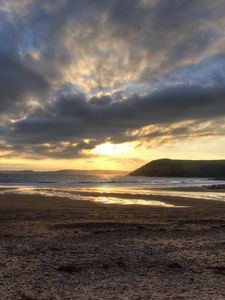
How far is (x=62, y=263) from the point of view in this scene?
8516 millimetres

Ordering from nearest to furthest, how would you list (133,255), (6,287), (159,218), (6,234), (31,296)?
1. (31,296)
2. (6,287)
3. (133,255)
4. (6,234)
5. (159,218)

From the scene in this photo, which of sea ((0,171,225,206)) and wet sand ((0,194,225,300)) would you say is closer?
wet sand ((0,194,225,300))

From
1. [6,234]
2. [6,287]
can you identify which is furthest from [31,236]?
[6,287]

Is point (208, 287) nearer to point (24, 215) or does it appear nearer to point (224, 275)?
point (224, 275)

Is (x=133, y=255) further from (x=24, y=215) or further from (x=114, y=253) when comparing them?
(x=24, y=215)

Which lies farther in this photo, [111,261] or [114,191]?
[114,191]

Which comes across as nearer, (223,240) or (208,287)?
(208,287)

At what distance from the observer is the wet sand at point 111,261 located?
659cm

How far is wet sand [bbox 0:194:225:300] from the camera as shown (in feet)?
21.6

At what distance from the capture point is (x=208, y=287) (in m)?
6.82

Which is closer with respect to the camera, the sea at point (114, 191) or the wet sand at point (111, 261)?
the wet sand at point (111, 261)

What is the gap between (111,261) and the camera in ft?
28.8

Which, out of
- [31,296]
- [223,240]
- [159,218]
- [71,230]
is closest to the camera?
[31,296]

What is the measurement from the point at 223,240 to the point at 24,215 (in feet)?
36.2
